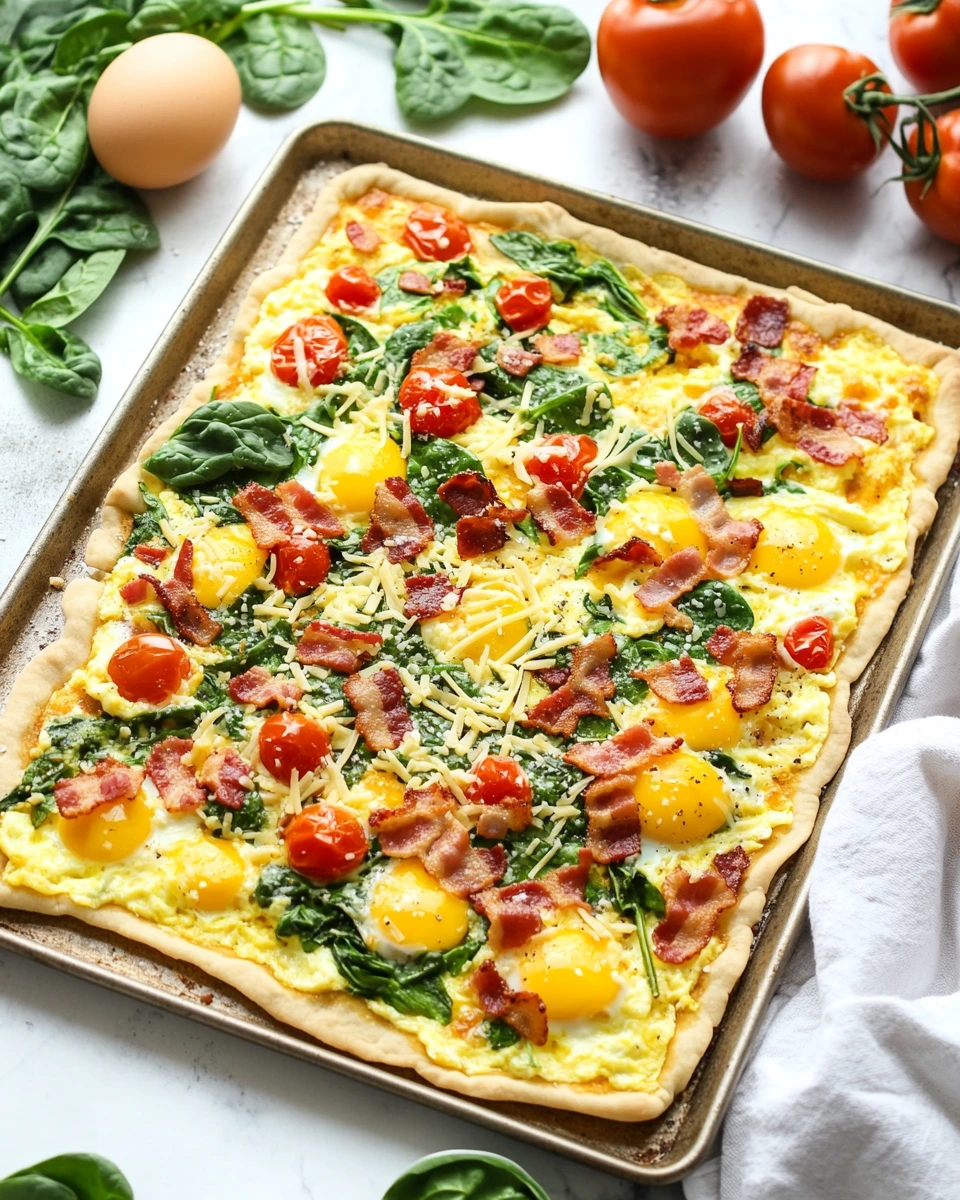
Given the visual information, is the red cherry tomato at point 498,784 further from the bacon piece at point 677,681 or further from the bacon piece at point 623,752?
the bacon piece at point 677,681

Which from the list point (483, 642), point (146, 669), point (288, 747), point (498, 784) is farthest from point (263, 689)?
point (498, 784)

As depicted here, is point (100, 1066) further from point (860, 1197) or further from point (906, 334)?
point (906, 334)

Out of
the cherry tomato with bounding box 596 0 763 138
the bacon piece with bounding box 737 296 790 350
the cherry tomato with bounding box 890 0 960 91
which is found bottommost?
the bacon piece with bounding box 737 296 790 350

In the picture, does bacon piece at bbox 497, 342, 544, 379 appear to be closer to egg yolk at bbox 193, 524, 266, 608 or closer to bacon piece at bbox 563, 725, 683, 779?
egg yolk at bbox 193, 524, 266, 608

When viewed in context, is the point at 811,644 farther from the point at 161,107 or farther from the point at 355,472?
the point at 161,107

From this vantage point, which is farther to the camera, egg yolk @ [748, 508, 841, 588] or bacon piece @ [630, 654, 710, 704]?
egg yolk @ [748, 508, 841, 588]

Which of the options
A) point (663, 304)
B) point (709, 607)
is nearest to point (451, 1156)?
point (709, 607)

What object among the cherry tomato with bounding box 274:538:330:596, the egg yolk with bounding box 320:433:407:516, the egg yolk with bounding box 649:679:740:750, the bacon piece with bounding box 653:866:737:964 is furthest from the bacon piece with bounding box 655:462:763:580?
the cherry tomato with bounding box 274:538:330:596
